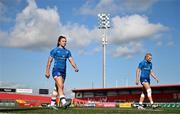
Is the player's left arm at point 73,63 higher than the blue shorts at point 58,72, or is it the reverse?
the player's left arm at point 73,63

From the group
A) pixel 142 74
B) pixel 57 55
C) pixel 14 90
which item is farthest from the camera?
pixel 14 90

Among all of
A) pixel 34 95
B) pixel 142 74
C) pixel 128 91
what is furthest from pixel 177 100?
pixel 142 74

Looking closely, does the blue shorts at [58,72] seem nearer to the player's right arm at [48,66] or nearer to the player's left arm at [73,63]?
the player's right arm at [48,66]

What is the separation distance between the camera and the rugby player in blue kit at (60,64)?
11.5m

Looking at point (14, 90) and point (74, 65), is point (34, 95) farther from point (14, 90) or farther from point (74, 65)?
point (74, 65)

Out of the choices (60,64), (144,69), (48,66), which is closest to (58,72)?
(60,64)

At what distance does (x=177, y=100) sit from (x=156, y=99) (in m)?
6.48

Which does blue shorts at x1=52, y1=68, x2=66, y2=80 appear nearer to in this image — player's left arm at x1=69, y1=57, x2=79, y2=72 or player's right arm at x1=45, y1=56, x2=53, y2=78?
player's right arm at x1=45, y1=56, x2=53, y2=78

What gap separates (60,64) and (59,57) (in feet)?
0.76

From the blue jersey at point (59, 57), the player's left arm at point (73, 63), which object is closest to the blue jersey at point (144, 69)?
the player's left arm at point (73, 63)

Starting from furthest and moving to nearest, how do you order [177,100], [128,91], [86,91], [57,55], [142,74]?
[86,91]
[128,91]
[177,100]
[142,74]
[57,55]

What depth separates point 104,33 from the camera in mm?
80062

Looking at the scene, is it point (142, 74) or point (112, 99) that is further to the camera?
point (112, 99)

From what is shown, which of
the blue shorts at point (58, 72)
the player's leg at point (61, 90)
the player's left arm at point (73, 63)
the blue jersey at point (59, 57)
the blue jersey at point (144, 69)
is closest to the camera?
the player's leg at point (61, 90)
